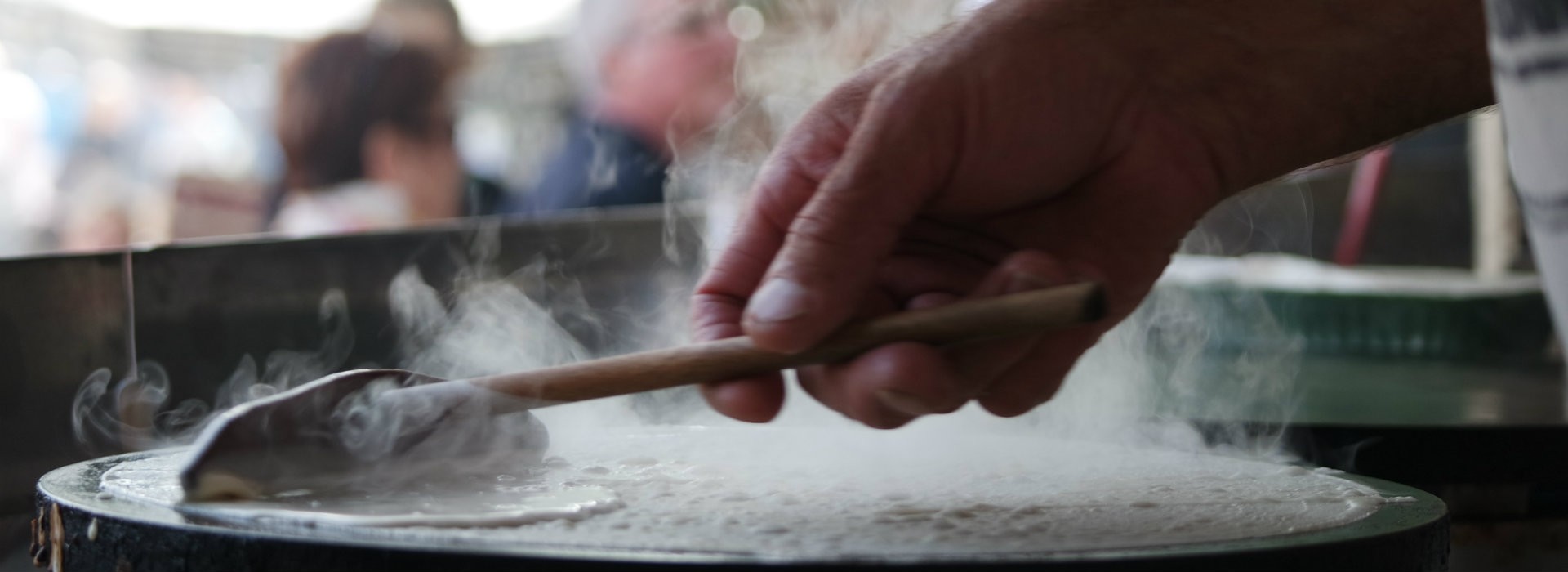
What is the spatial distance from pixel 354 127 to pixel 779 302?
3449mm

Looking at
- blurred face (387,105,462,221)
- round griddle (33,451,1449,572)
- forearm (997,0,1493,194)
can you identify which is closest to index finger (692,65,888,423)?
forearm (997,0,1493,194)

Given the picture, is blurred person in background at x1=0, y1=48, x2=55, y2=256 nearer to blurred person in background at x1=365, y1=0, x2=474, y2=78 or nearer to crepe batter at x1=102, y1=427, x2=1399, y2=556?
blurred person in background at x1=365, y1=0, x2=474, y2=78

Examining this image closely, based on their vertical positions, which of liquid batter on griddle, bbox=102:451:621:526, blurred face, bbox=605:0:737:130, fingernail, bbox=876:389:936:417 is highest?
blurred face, bbox=605:0:737:130

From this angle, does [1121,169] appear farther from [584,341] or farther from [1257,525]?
[584,341]

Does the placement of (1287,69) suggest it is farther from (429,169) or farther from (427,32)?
(429,169)

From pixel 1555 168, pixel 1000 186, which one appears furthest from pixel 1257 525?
pixel 1000 186

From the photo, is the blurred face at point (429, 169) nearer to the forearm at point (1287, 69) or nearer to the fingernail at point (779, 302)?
the forearm at point (1287, 69)

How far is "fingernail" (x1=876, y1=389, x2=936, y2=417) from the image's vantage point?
3.92 feet

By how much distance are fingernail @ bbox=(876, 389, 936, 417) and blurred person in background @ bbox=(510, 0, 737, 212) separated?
2.86 meters

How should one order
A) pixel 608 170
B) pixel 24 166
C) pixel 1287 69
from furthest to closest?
pixel 24 166, pixel 608 170, pixel 1287 69

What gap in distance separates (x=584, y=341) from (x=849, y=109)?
1.47 m

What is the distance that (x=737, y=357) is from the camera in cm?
121

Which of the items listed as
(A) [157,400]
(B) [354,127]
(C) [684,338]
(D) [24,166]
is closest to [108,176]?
(D) [24,166]

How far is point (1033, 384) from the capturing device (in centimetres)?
147
